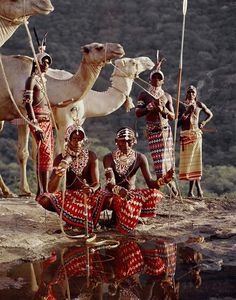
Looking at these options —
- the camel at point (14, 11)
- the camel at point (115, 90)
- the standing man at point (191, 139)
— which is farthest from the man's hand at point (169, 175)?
the camel at point (115, 90)

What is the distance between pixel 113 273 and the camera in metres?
4.76

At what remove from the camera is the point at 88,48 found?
827 cm

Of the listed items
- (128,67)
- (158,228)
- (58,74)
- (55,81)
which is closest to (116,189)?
(158,228)

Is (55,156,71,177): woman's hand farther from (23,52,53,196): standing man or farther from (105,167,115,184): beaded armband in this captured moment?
(23,52,53,196): standing man

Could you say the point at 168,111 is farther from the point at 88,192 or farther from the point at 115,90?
the point at 88,192

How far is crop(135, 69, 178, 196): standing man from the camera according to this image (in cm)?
779

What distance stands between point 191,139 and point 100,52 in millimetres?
1853

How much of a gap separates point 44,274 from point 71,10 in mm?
23085

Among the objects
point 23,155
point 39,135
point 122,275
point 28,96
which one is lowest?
point 122,275

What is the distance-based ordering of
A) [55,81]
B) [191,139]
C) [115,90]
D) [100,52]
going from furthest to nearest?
1. [115,90]
2. [191,139]
3. [55,81]
4. [100,52]

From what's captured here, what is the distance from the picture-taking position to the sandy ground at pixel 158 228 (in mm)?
5445

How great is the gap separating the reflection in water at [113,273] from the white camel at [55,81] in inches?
123

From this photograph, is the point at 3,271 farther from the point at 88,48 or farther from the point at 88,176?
the point at 88,48

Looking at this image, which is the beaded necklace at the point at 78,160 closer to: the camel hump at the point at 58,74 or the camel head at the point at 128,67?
the camel hump at the point at 58,74
